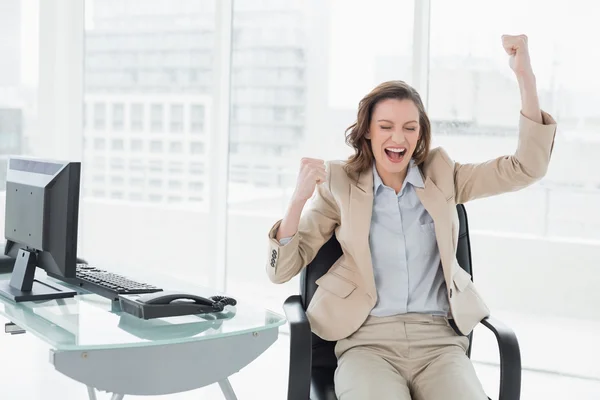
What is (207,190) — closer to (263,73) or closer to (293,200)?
(263,73)

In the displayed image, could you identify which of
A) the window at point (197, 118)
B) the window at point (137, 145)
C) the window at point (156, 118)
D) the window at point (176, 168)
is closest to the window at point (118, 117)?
the window at point (137, 145)

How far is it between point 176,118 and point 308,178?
2.70 metres

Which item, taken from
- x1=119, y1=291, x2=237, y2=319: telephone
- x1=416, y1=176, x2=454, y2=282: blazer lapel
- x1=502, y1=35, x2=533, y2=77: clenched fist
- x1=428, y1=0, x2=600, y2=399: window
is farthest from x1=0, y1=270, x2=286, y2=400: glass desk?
x1=428, y1=0, x2=600, y2=399: window

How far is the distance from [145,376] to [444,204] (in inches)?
39.6

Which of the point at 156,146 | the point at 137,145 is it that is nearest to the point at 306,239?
the point at 156,146

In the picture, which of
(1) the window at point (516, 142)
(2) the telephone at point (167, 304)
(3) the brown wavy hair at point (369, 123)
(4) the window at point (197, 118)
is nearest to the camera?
(2) the telephone at point (167, 304)

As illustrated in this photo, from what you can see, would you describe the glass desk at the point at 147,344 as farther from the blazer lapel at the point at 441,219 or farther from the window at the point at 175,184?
the window at the point at 175,184

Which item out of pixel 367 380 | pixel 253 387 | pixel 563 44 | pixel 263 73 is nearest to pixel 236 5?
pixel 263 73

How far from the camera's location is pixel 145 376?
1767 mm

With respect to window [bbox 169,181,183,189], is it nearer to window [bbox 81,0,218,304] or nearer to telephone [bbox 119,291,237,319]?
window [bbox 81,0,218,304]

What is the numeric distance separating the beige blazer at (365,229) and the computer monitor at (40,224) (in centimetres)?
57

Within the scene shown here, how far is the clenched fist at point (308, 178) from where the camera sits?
213 cm

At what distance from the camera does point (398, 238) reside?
2199mm

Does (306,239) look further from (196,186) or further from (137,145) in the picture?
(137,145)
